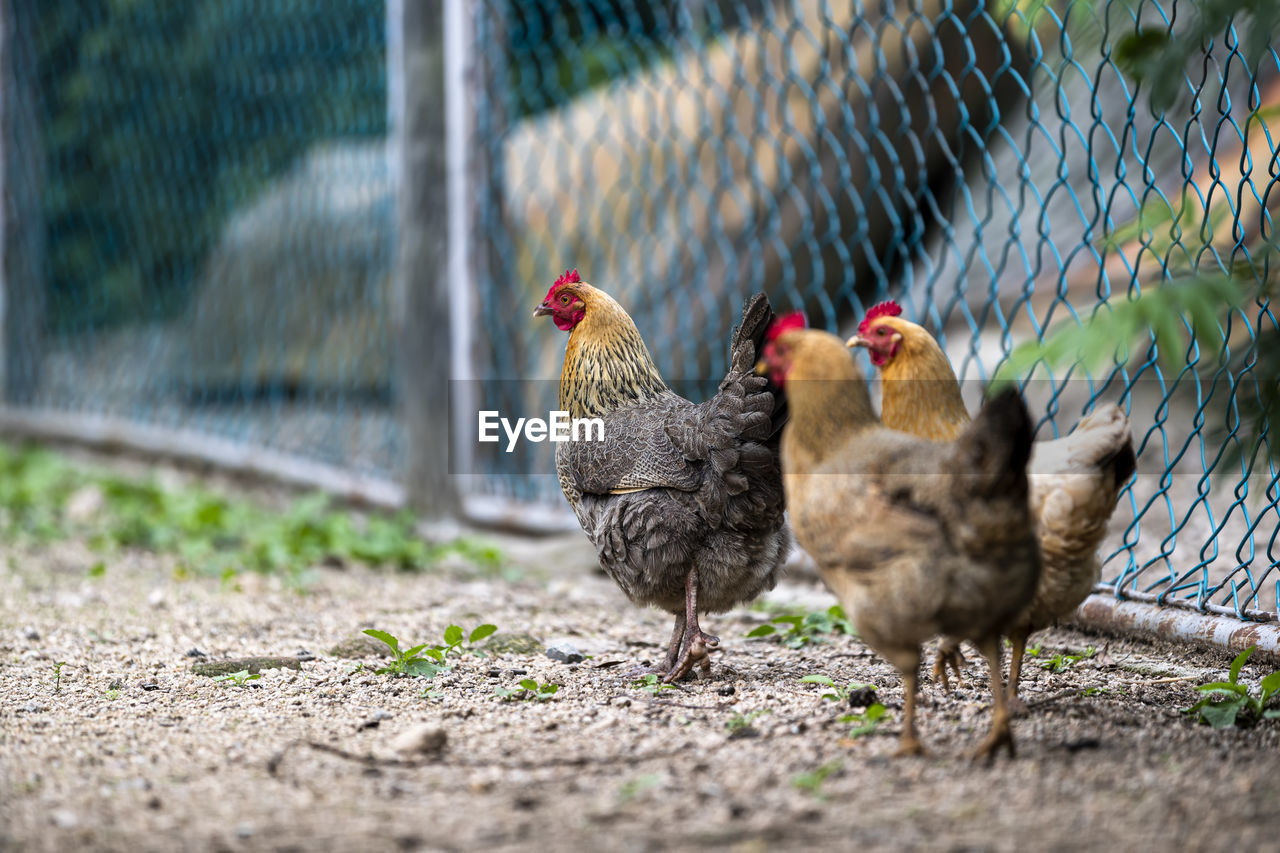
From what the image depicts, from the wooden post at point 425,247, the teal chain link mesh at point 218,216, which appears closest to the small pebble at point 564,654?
the wooden post at point 425,247

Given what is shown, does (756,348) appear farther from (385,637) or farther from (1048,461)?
(385,637)

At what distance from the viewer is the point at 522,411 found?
5402 mm

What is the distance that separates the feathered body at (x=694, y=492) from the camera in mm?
2939

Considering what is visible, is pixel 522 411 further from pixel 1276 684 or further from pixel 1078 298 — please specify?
pixel 1276 684

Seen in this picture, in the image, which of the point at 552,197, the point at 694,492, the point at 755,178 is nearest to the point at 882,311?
the point at 694,492

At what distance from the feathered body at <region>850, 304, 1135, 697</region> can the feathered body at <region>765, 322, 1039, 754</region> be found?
0.25 m

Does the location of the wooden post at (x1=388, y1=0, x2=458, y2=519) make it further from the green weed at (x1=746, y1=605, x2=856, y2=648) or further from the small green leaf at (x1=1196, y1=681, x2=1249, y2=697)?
the small green leaf at (x1=1196, y1=681, x2=1249, y2=697)

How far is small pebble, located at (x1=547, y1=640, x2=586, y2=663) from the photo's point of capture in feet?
10.5

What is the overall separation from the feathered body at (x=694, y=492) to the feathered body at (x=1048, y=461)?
363 millimetres

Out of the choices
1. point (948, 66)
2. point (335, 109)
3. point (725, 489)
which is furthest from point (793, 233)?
point (725, 489)

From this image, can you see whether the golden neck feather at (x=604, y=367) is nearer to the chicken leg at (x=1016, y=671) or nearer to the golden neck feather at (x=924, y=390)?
the golden neck feather at (x=924, y=390)

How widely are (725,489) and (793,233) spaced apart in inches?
119

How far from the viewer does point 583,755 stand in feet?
7.43

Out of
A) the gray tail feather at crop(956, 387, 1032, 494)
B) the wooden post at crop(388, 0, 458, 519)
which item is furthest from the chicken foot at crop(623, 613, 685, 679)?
the wooden post at crop(388, 0, 458, 519)
